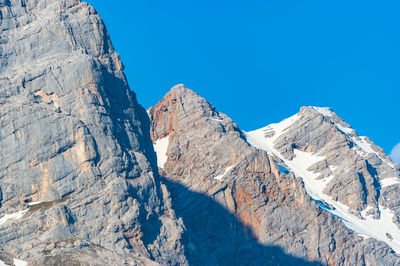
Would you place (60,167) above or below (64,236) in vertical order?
above

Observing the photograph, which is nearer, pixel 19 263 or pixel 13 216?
pixel 19 263

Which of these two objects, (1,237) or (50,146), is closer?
(1,237)

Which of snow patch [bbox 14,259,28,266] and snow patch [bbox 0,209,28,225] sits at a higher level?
snow patch [bbox 0,209,28,225]

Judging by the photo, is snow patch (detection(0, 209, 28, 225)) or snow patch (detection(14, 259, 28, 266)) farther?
snow patch (detection(0, 209, 28, 225))

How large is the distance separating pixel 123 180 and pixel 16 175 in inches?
938

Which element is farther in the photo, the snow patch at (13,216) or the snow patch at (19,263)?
the snow patch at (13,216)

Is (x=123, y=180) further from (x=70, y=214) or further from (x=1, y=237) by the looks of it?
(x=1, y=237)

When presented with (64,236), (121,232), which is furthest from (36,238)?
(121,232)

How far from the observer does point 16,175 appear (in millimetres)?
198375

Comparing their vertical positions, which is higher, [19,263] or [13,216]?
[13,216]

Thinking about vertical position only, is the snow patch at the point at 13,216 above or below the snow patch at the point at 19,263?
above

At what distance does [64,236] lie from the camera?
187 metres

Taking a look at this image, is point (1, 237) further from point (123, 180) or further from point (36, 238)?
point (123, 180)

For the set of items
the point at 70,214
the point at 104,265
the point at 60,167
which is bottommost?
the point at 104,265
